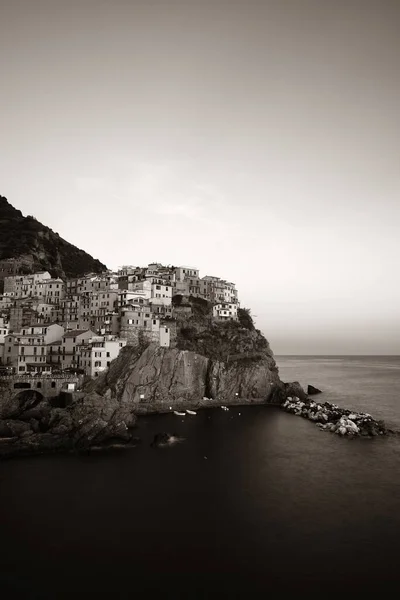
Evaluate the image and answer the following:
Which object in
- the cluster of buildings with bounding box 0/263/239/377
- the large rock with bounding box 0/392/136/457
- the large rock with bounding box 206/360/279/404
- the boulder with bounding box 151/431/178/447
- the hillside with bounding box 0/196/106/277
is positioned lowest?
the boulder with bounding box 151/431/178/447

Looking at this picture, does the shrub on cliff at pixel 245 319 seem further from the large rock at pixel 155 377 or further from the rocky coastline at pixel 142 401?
the large rock at pixel 155 377

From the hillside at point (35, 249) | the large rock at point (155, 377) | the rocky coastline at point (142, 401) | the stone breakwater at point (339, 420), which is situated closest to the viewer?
the rocky coastline at point (142, 401)

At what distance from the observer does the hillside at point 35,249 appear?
100 m

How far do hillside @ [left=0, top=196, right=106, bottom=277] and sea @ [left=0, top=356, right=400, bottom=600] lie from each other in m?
76.1

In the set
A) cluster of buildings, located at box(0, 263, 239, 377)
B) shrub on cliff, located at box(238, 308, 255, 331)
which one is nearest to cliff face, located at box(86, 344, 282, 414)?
cluster of buildings, located at box(0, 263, 239, 377)

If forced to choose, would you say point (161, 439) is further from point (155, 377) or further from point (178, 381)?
point (178, 381)

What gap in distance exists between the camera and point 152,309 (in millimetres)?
69562

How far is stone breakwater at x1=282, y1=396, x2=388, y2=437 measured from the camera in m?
44.1

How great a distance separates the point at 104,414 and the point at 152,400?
14020 millimetres

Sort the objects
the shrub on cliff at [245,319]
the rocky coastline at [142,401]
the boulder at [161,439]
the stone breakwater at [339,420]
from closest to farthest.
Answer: the rocky coastline at [142,401] < the boulder at [161,439] < the stone breakwater at [339,420] < the shrub on cliff at [245,319]

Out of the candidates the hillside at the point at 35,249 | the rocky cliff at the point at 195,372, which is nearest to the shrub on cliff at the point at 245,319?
the rocky cliff at the point at 195,372

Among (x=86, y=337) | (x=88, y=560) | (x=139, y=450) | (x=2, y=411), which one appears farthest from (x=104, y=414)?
(x=88, y=560)

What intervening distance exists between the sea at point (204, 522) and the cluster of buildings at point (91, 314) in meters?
24.2

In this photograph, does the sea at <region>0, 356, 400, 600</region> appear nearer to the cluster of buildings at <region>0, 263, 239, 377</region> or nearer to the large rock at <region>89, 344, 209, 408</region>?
the large rock at <region>89, 344, 209, 408</region>
